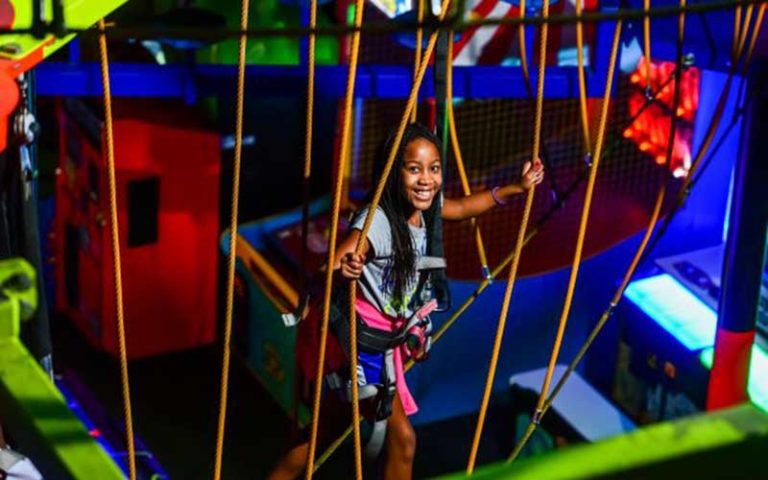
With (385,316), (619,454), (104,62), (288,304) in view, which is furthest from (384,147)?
(288,304)

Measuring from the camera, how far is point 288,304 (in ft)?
21.7

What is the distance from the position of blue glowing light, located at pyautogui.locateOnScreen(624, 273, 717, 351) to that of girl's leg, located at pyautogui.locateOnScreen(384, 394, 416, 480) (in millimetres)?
2514

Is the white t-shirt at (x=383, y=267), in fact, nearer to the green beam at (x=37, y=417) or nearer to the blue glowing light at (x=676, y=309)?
the green beam at (x=37, y=417)

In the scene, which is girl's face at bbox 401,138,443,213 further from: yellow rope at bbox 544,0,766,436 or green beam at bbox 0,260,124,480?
green beam at bbox 0,260,124,480

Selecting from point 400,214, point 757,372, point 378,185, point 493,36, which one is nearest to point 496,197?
point 400,214

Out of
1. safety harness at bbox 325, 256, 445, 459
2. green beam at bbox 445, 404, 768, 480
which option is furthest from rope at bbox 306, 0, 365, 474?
green beam at bbox 445, 404, 768, 480

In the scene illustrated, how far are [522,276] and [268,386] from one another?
4.22 feet

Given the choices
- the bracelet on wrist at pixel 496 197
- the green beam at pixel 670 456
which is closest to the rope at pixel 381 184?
the bracelet on wrist at pixel 496 197

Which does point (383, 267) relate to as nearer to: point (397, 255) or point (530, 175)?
point (397, 255)

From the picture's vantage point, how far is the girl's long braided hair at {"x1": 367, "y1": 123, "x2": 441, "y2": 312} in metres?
3.91

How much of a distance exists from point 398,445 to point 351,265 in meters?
0.71

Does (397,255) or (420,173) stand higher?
(420,173)

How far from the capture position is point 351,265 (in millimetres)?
3568

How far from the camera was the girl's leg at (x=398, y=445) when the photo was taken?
13.3ft
